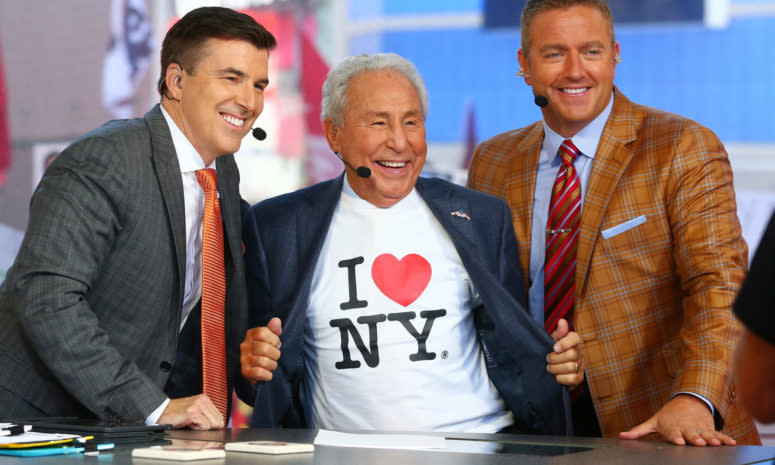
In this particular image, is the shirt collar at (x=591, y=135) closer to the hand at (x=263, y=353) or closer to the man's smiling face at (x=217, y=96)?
the man's smiling face at (x=217, y=96)

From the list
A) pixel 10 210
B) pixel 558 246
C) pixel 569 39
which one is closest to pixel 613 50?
pixel 569 39

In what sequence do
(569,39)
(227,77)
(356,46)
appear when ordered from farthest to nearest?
(356,46)
(569,39)
(227,77)

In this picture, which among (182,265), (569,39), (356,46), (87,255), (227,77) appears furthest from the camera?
(356,46)

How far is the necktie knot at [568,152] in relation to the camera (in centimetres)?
256

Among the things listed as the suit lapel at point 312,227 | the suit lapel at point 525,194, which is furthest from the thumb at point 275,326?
the suit lapel at point 525,194

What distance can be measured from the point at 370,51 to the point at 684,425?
2.64 m

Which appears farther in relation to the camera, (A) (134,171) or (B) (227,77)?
(B) (227,77)

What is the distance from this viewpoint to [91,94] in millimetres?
4387

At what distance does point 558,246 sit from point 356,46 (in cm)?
200

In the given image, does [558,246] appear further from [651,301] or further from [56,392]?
[56,392]

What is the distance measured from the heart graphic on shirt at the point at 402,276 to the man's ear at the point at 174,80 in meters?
0.67

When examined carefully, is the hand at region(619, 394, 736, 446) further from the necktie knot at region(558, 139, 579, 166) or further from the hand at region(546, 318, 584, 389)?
the necktie knot at region(558, 139, 579, 166)

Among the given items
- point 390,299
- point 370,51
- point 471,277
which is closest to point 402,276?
point 390,299

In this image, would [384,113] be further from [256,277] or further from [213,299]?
[213,299]
